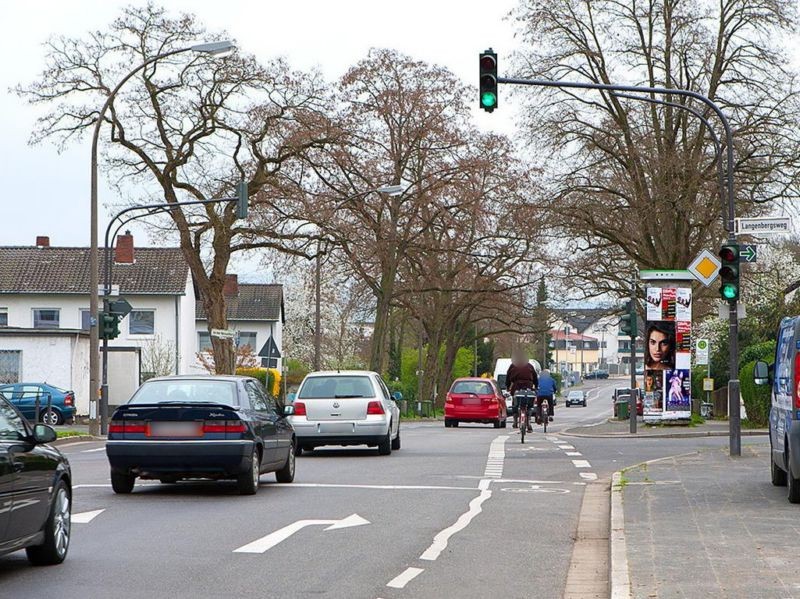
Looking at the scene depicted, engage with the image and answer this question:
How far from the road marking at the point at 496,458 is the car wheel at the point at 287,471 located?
9.82 feet

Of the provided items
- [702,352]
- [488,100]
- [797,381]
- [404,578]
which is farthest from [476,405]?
[404,578]

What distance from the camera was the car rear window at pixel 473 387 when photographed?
43719 millimetres

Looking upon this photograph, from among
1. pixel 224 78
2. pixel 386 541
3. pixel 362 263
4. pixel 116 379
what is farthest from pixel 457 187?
pixel 386 541

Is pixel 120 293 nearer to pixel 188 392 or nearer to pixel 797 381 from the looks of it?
pixel 188 392

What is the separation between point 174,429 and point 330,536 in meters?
4.27

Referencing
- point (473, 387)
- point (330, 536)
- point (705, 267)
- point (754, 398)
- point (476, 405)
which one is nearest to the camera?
point (330, 536)

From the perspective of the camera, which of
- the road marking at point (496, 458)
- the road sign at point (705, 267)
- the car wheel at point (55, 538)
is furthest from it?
the road sign at point (705, 267)

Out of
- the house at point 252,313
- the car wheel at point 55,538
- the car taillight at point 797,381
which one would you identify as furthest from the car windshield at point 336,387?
the house at point 252,313

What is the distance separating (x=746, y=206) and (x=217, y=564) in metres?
34.6

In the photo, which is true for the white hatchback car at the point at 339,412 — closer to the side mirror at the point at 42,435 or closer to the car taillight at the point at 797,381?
the car taillight at the point at 797,381

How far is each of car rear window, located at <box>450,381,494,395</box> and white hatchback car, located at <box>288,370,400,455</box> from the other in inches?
770

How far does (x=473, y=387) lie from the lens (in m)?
44.0

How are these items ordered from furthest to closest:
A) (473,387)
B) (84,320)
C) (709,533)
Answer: (84,320) → (473,387) → (709,533)

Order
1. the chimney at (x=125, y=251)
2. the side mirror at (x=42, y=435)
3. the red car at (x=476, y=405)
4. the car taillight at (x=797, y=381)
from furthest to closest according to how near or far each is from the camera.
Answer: the chimney at (x=125, y=251), the red car at (x=476, y=405), the car taillight at (x=797, y=381), the side mirror at (x=42, y=435)
